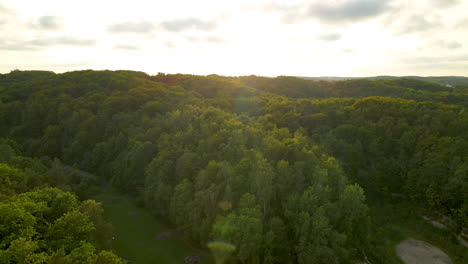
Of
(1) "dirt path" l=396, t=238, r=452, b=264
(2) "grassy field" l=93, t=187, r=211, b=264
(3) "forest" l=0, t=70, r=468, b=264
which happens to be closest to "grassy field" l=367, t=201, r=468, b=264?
(3) "forest" l=0, t=70, r=468, b=264

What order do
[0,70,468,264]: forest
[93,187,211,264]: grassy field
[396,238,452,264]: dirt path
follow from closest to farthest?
[0,70,468,264]: forest, [93,187,211,264]: grassy field, [396,238,452,264]: dirt path

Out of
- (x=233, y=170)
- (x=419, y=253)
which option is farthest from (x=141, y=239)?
(x=419, y=253)

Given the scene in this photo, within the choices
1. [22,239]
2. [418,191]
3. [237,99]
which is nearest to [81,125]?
[237,99]

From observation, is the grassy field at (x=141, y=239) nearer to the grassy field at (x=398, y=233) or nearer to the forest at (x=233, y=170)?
the forest at (x=233, y=170)

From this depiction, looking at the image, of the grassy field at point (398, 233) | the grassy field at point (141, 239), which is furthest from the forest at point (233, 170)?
the grassy field at point (141, 239)

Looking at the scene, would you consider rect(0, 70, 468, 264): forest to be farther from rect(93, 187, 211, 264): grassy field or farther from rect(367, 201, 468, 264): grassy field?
rect(93, 187, 211, 264): grassy field
